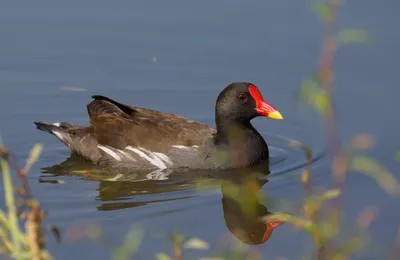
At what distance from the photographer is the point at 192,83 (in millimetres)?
9992

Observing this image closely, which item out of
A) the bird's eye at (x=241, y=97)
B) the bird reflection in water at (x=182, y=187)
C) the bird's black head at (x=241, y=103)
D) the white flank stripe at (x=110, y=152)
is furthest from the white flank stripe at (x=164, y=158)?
the bird's eye at (x=241, y=97)

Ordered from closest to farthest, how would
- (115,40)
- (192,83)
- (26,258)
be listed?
(26,258) < (192,83) < (115,40)

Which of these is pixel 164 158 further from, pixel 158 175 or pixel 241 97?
pixel 241 97

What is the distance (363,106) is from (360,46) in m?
1.31

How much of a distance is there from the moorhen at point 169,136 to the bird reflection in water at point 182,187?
0.13 m

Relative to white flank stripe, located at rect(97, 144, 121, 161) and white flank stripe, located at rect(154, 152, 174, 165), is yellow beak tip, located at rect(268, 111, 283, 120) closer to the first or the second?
white flank stripe, located at rect(154, 152, 174, 165)

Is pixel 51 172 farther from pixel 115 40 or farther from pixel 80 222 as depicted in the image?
pixel 115 40

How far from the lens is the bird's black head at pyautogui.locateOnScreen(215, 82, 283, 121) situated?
8586 mm

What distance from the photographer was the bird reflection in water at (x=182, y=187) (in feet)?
22.5

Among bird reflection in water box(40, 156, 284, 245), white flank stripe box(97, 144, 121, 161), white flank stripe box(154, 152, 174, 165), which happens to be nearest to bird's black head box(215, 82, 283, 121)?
bird reflection in water box(40, 156, 284, 245)

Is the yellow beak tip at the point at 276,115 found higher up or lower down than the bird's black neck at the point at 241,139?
higher up

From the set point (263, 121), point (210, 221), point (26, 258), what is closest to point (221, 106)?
point (263, 121)

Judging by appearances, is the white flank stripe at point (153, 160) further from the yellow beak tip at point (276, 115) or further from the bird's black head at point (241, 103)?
the yellow beak tip at point (276, 115)

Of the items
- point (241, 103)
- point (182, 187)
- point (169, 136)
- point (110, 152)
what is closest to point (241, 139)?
point (241, 103)
